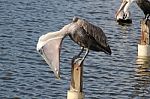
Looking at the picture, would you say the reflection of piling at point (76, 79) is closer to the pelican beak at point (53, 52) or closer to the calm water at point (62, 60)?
the pelican beak at point (53, 52)

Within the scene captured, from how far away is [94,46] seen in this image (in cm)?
1684

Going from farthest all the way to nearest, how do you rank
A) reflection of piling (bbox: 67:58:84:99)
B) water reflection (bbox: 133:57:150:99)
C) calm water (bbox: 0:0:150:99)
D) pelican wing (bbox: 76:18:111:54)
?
water reflection (bbox: 133:57:150:99) → calm water (bbox: 0:0:150:99) → pelican wing (bbox: 76:18:111:54) → reflection of piling (bbox: 67:58:84:99)

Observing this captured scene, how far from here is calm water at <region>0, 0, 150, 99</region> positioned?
65.1ft

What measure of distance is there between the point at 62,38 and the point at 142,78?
20.1 ft

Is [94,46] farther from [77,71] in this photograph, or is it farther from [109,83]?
[109,83]

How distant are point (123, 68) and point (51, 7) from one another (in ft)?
45.5

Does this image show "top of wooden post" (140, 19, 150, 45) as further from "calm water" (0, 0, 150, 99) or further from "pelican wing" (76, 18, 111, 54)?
"pelican wing" (76, 18, 111, 54)

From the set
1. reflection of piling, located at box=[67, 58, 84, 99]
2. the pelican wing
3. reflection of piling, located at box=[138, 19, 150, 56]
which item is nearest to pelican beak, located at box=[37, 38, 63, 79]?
reflection of piling, located at box=[67, 58, 84, 99]

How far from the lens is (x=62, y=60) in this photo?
23.6 m

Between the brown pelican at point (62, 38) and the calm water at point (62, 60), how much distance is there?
115 inches

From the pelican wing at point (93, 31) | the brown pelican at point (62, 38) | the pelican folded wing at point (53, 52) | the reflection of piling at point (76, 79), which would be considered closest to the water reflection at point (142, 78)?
the pelican wing at point (93, 31)

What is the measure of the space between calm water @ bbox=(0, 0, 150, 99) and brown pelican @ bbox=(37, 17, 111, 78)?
291 centimetres

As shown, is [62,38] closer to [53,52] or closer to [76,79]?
[53,52]

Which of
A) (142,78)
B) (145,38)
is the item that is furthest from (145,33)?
(142,78)
